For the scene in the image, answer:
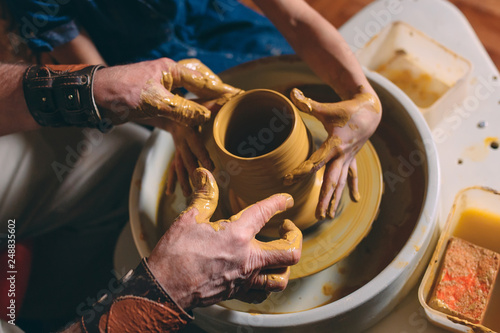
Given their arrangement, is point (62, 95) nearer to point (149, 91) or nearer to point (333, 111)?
point (149, 91)

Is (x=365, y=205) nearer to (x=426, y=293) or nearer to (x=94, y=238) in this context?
(x=426, y=293)

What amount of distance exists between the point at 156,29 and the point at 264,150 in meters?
0.70

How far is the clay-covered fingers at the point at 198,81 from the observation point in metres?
1.09

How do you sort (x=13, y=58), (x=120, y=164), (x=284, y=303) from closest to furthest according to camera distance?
(x=284, y=303)
(x=120, y=164)
(x=13, y=58)

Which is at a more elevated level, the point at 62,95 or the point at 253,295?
the point at 62,95

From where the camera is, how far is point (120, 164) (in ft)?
5.05

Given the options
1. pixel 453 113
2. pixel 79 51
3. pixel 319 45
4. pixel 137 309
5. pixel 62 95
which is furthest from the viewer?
pixel 79 51

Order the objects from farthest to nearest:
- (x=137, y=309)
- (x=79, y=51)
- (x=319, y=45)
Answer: (x=79, y=51) → (x=319, y=45) → (x=137, y=309)

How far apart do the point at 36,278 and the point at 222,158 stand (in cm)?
119

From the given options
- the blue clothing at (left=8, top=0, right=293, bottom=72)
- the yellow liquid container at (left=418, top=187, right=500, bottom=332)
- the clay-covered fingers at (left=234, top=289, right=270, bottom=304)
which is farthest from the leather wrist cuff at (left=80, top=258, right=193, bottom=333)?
the blue clothing at (left=8, top=0, right=293, bottom=72)

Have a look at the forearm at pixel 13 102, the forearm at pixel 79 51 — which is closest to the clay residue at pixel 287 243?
the forearm at pixel 13 102

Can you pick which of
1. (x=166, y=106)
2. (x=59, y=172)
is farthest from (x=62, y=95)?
(x=59, y=172)

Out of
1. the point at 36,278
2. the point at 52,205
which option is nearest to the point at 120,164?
the point at 52,205

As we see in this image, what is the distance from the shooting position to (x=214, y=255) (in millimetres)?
864
